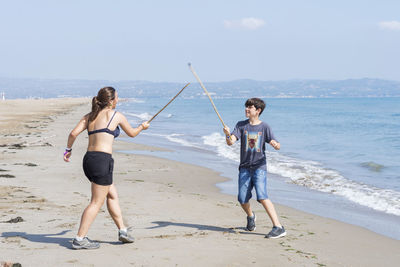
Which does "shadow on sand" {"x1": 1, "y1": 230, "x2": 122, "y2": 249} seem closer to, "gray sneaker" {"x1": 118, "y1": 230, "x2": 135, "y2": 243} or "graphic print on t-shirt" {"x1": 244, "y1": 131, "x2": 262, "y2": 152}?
"gray sneaker" {"x1": 118, "y1": 230, "x2": 135, "y2": 243}

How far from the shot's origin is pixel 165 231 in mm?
5797

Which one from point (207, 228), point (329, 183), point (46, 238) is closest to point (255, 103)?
point (207, 228)

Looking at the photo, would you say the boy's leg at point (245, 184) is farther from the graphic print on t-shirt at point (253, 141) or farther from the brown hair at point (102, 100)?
the brown hair at point (102, 100)

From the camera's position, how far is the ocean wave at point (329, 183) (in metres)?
9.33

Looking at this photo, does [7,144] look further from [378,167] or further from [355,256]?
[355,256]

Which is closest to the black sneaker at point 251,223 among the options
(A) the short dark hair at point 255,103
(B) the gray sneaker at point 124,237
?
(A) the short dark hair at point 255,103

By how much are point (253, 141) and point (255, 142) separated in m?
0.03

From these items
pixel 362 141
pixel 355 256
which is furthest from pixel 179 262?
pixel 362 141

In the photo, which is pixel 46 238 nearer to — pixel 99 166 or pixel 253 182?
pixel 99 166

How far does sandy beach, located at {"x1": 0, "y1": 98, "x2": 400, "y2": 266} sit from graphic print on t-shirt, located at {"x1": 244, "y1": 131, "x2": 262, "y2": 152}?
1019mm

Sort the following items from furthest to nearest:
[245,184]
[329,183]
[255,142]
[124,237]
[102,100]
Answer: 1. [329,183]
2. [245,184]
3. [255,142]
4. [124,237]
5. [102,100]

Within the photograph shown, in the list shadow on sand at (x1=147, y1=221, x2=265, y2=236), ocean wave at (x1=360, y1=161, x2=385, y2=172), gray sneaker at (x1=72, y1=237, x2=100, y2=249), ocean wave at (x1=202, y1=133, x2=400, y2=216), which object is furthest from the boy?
ocean wave at (x1=360, y1=161, x2=385, y2=172)

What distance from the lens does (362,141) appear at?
2583 centimetres

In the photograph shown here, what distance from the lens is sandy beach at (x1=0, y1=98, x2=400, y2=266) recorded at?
186 inches
